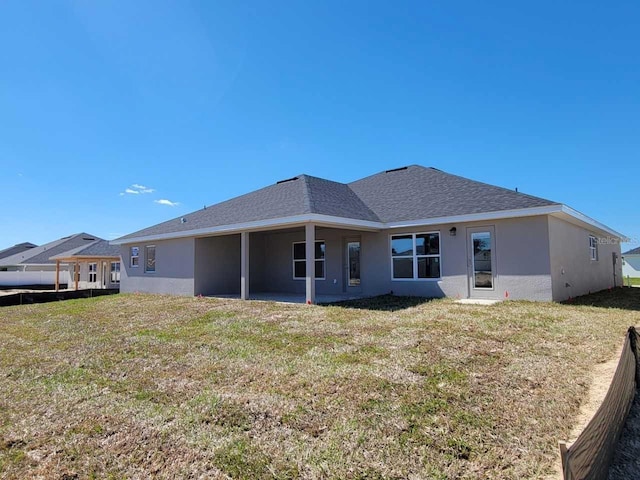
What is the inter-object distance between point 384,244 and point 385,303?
306 centimetres

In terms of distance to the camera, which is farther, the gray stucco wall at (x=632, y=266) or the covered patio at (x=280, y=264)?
the gray stucco wall at (x=632, y=266)

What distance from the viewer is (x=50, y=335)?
28.2ft

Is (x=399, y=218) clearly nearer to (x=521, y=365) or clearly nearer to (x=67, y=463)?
(x=521, y=365)

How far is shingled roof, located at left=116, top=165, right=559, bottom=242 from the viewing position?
11.8 m

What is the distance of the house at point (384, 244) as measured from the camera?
11.0 meters

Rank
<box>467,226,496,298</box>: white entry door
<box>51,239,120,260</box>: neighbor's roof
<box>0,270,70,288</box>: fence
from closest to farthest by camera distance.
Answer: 1. <box>467,226,496,298</box>: white entry door
2. <box>51,239,120,260</box>: neighbor's roof
3. <box>0,270,70,288</box>: fence

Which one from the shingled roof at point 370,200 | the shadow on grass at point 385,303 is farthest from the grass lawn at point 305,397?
the shingled roof at point 370,200

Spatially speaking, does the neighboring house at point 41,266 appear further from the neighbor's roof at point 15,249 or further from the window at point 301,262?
the window at point 301,262

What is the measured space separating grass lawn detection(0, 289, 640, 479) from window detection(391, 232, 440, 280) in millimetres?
4110

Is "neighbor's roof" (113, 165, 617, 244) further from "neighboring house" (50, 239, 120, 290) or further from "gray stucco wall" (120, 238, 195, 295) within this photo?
"neighboring house" (50, 239, 120, 290)

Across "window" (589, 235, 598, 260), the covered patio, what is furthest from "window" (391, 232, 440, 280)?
"window" (589, 235, 598, 260)

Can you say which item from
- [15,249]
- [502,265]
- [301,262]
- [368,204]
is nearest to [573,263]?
[502,265]

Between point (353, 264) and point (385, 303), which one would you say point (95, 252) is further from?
point (385, 303)

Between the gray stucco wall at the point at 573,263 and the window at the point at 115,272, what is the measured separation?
2447 centimetres
